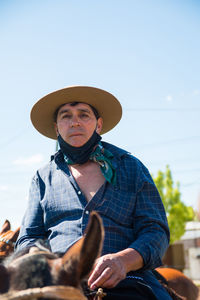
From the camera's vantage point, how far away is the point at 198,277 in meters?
27.8

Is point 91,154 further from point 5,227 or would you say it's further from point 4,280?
point 5,227

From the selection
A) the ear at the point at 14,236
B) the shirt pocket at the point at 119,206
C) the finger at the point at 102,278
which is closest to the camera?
the finger at the point at 102,278

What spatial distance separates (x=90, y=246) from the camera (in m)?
1.37

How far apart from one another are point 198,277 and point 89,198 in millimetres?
28541

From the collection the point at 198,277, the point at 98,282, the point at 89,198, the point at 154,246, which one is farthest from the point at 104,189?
the point at 198,277

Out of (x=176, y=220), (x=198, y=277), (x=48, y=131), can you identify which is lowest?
(x=198, y=277)

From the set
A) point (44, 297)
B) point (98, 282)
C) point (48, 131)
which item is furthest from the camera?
point (48, 131)

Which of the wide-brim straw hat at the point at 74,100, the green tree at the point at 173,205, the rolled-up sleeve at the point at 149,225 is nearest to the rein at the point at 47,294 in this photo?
the rolled-up sleeve at the point at 149,225

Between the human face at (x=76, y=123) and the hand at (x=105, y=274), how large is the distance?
4.14 feet

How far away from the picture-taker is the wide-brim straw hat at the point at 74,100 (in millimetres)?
3330

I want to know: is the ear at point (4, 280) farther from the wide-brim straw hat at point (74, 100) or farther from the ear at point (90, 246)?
the wide-brim straw hat at point (74, 100)

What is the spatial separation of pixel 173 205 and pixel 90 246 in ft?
93.4

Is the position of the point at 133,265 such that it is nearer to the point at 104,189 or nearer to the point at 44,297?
the point at 104,189

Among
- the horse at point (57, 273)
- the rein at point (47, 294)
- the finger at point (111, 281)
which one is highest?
the horse at point (57, 273)
